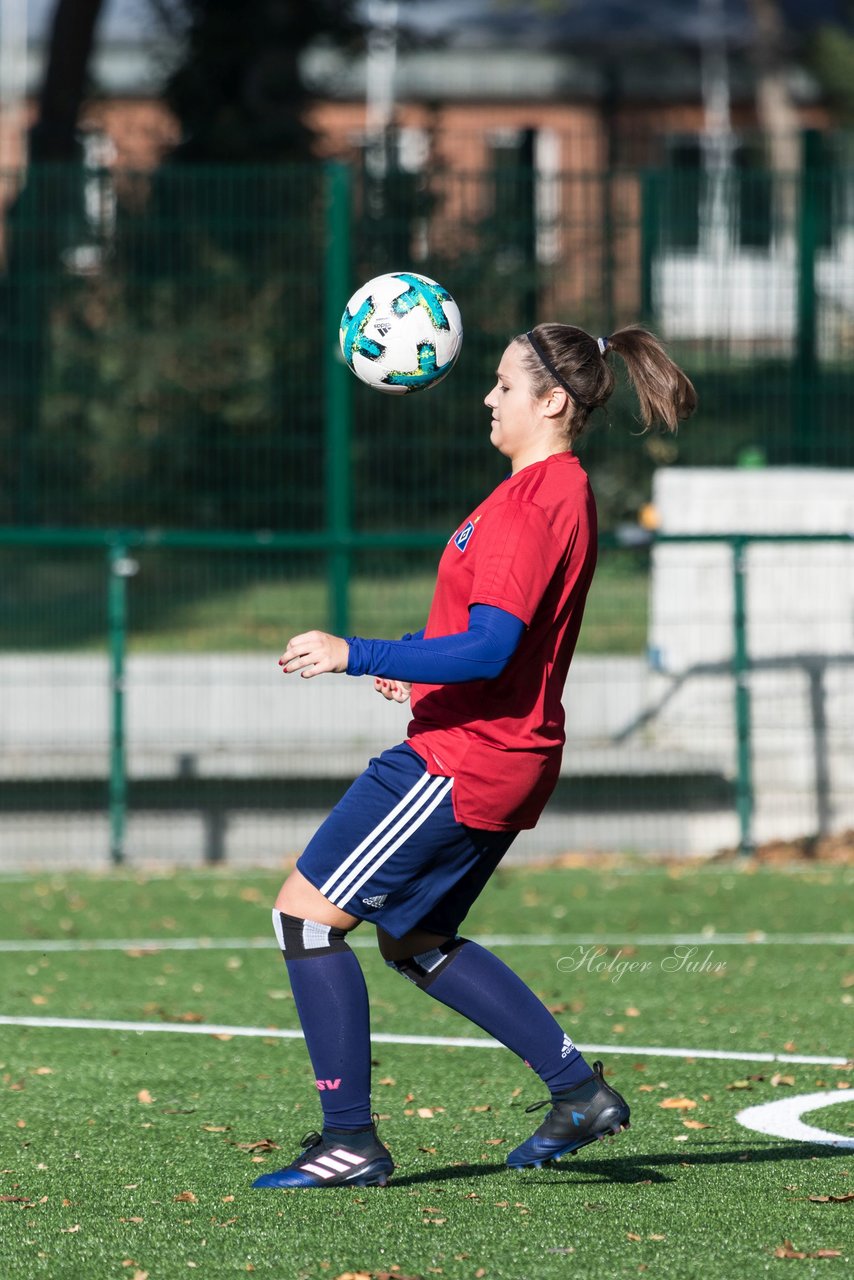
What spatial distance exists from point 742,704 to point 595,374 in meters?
6.60

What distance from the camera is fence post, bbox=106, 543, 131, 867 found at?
10898 millimetres

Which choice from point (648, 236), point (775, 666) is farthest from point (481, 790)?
point (648, 236)

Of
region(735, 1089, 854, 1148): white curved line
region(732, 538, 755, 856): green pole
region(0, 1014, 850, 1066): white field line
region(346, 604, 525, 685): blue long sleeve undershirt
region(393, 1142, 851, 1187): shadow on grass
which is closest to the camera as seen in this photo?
region(346, 604, 525, 685): blue long sleeve undershirt

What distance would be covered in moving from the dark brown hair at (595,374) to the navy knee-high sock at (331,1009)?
1.36m

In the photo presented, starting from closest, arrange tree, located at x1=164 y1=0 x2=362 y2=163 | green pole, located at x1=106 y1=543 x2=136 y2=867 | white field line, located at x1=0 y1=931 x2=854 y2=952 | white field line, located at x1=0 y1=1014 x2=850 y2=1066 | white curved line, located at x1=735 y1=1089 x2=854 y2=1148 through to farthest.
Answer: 1. white curved line, located at x1=735 y1=1089 x2=854 y2=1148
2. white field line, located at x1=0 y1=1014 x2=850 y2=1066
3. white field line, located at x1=0 y1=931 x2=854 y2=952
4. green pole, located at x1=106 y1=543 x2=136 y2=867
5. tree, located at x1=164 y1=0 x2=362 y2=163

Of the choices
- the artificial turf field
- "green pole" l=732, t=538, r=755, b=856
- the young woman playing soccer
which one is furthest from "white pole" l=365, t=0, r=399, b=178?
the young woman playing soccer

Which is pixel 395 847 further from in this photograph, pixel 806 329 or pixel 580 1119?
pixel 806 329

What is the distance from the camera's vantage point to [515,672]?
4.61 metres

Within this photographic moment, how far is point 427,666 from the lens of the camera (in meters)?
4.35

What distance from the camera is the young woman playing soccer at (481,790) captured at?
15.0 feet

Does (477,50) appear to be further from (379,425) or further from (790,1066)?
(790,1066)

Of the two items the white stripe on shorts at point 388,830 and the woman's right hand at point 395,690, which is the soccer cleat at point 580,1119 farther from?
the woman's right hand at point 395,690

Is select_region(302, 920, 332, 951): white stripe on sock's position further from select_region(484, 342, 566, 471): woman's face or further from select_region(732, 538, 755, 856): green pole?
select_region(732, 538, 755, 856): green pole


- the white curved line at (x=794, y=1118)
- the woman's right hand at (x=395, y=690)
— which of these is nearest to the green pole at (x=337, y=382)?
the white curved line at (x=794, y=1118)
